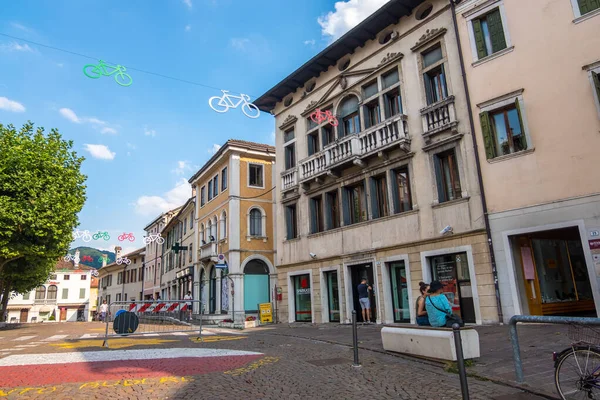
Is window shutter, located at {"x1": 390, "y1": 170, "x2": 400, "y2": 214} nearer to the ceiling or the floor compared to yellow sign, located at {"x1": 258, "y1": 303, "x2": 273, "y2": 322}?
nearer to the ceiling

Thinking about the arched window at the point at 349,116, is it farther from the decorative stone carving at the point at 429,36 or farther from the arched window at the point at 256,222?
the arched window at the point at 256,222

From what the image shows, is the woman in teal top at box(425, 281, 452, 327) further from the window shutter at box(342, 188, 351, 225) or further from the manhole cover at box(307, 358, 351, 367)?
the window shutter at box(342, 188, 351, 225)

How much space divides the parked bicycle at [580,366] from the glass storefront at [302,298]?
1628cm

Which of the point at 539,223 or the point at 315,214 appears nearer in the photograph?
the point at 539,223

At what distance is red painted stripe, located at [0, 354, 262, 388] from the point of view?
7222mm

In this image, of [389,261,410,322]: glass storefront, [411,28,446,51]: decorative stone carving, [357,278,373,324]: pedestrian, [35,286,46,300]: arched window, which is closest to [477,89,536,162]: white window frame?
[411,28,446,51]: decorative stone carving

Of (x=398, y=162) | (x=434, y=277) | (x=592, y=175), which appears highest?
(x=398, y=162)

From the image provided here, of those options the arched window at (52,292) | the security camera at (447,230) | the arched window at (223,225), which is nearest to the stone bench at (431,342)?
the security camera at (447,230)

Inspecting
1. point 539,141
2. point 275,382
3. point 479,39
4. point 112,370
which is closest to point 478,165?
point 539,141

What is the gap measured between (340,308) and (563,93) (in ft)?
37.5

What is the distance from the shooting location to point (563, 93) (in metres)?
12.6

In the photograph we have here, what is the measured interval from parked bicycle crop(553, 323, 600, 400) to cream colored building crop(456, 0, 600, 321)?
8073 millimetres

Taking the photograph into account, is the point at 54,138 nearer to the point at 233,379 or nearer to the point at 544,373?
the point at 233,379

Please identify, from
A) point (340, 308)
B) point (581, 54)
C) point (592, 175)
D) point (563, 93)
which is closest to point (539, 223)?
point (592, 175)
